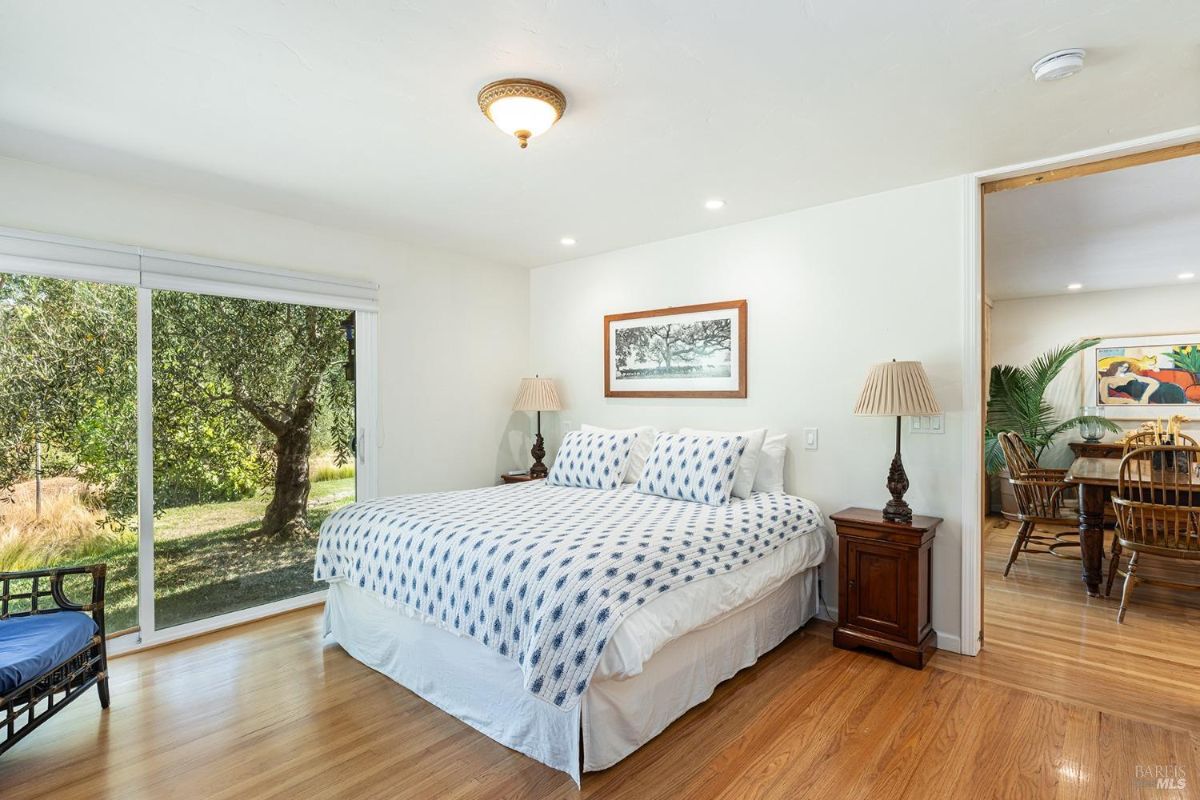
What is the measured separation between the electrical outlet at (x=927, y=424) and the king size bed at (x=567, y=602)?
2.22 ft

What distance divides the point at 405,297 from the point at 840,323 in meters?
2.84

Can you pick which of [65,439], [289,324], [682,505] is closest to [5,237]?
[65,439]

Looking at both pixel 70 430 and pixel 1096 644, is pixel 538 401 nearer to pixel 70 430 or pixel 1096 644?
pixel 70 430

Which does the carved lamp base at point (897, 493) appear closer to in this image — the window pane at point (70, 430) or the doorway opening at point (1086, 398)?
the doorway opening at point (1086, 398)

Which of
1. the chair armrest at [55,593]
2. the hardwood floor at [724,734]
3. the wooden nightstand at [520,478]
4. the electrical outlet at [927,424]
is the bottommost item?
the hardwood floor at [724,734]

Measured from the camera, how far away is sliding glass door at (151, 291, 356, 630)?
3.27 meters

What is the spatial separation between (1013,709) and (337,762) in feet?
8.64

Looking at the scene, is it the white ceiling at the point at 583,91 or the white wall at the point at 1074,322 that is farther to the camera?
the white wall at the point at 1074,322

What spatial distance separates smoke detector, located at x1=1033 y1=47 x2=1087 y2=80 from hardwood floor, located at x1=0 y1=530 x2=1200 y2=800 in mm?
2321

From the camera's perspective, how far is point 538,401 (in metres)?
4.58

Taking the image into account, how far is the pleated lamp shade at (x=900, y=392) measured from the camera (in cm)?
287

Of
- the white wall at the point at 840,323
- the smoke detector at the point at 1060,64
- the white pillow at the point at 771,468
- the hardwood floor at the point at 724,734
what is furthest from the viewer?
the white pillow at the point at 771,468

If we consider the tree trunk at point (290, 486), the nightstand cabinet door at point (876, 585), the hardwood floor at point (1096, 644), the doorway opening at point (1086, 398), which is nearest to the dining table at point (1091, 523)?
the doorway opening at point (1086, 398)

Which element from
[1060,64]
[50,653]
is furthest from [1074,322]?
[50,653]
